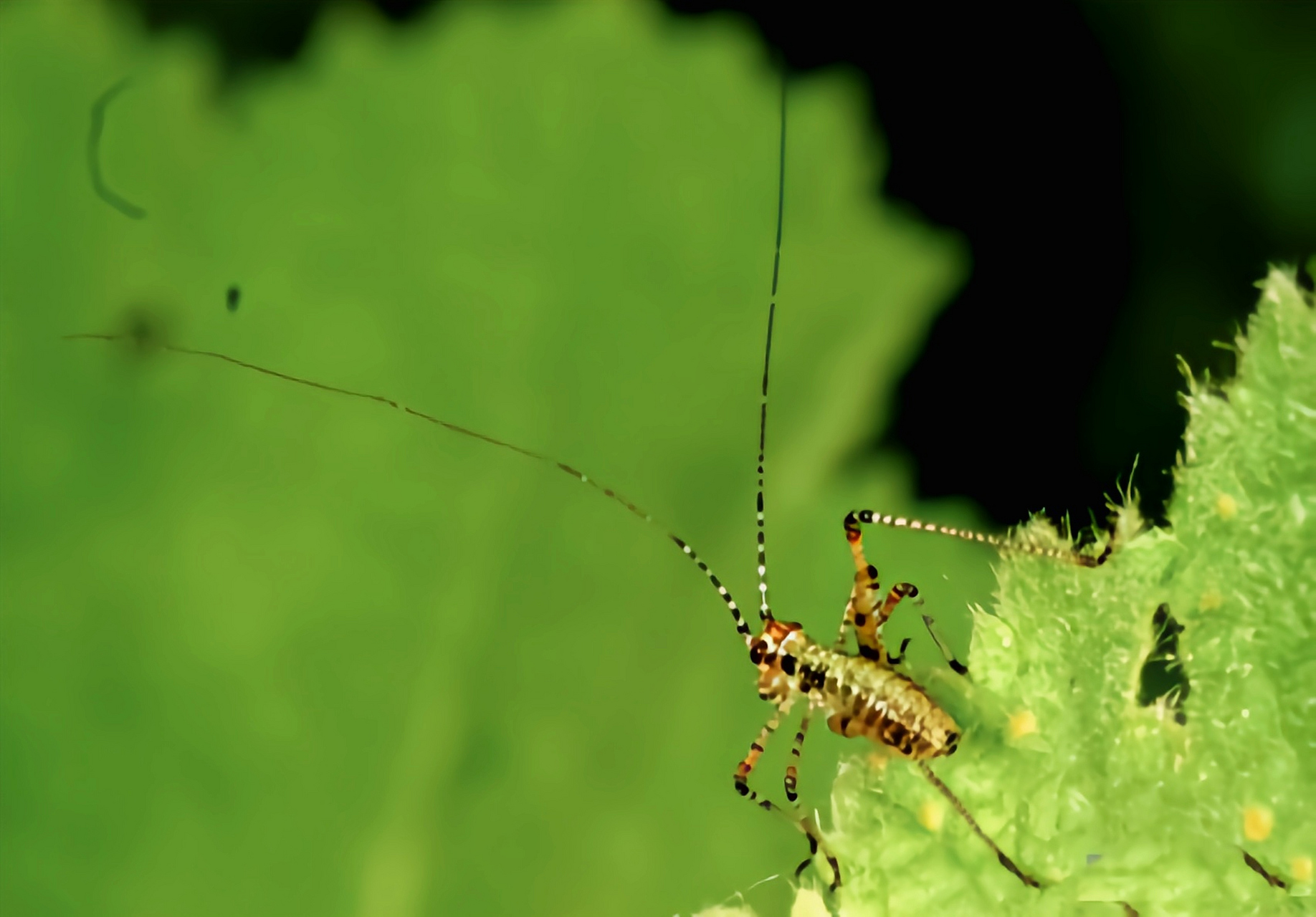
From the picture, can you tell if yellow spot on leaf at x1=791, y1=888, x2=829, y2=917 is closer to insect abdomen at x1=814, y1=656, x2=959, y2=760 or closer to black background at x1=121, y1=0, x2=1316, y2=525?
insect abdomen at x1=814, y1=656, x2=959, y2=760

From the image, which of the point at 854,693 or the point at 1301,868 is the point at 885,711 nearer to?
the point at 854,693

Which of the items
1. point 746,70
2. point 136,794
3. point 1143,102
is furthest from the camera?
point 1143,102

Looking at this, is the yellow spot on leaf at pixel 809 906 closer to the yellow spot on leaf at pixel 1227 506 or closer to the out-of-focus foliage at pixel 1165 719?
the out-of-focus foliage at pixel 1165 719

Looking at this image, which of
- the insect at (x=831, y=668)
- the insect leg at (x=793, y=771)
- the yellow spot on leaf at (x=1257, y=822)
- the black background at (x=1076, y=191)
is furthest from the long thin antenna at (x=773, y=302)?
the yellow spot on leaf at (x=1257, y=822)

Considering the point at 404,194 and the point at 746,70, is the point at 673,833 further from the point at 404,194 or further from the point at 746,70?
the point at 746,70

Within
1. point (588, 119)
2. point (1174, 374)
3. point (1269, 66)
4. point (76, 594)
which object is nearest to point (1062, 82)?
point (1269, 66)

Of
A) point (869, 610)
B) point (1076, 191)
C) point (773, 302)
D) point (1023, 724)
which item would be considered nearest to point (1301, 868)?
point (1023, 724)
